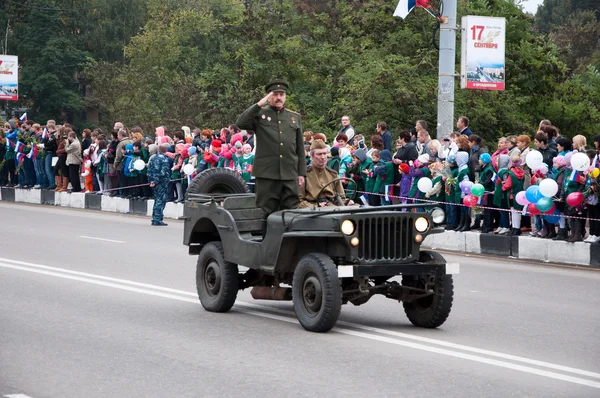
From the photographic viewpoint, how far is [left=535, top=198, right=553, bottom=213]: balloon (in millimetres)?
17484

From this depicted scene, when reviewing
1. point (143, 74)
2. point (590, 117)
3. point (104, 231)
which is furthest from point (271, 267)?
point (143, 74)

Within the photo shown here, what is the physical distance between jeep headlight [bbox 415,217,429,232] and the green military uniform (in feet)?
4.81

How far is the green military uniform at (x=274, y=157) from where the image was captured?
440 inches

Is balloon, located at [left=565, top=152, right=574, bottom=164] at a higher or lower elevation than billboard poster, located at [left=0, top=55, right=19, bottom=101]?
lower

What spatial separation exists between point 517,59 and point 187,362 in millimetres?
28151

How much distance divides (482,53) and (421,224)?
14.0 meters

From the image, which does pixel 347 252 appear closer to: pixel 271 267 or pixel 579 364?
pixel 271 267

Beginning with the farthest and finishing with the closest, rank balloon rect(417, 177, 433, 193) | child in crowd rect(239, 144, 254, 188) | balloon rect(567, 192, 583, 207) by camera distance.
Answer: child in crowd rect(239, 144, 254, 188) → balloon rect(417, 177, 433, 193) → balloon rect(567, 192, 583, 207)

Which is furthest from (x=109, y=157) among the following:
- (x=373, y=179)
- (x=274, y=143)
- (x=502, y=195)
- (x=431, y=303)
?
(x=431, y=303)

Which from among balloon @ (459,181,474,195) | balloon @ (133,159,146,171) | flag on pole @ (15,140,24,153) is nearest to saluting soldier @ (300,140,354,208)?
balloon @ (459,181,474,195)

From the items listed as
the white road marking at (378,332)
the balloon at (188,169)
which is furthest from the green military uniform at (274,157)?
the balloon at (188,169)

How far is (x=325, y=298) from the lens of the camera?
981 centimetres

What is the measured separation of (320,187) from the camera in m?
11.4

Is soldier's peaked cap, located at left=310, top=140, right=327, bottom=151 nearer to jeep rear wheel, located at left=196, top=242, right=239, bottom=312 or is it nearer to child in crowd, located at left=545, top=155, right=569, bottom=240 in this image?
jeep rear wheel, located at left=196, top=242, right=239, bottom=312
